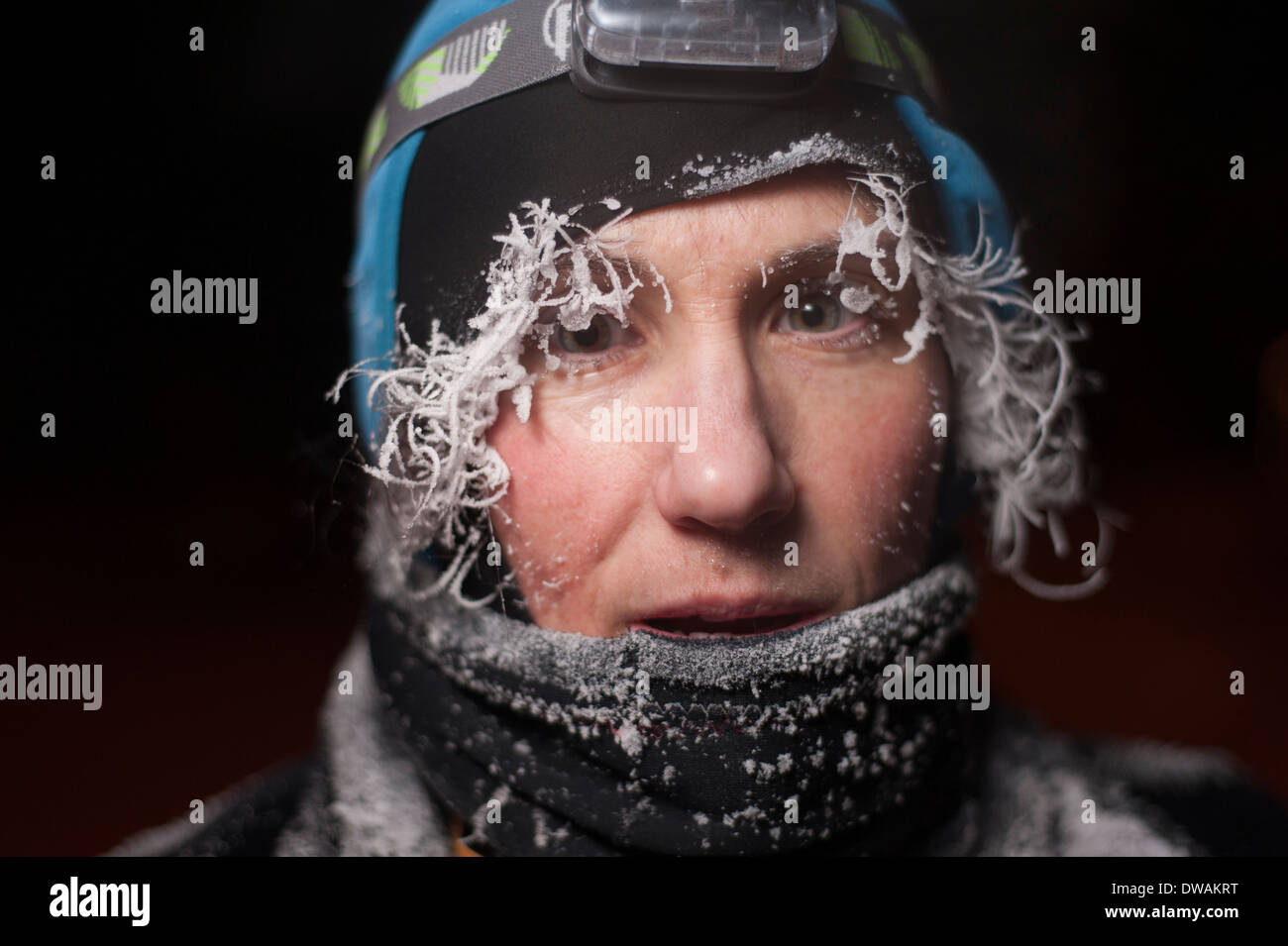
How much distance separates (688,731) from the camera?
100cm

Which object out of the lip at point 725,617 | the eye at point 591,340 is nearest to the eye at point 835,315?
the eye at point 591,340

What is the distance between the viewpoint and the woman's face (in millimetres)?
955

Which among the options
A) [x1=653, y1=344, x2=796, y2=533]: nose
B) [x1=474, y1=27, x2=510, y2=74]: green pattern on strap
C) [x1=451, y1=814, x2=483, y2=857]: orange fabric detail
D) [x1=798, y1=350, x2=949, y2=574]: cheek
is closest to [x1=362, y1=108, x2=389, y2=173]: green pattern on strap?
[x1=474, y1=27, x2=510, y2=74]: green pattern on strap

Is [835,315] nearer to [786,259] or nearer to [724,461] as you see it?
[786,259]

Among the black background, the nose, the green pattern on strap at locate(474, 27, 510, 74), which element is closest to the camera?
the nose

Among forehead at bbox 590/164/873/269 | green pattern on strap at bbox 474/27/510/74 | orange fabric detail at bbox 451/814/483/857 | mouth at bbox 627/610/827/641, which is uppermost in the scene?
green pattern on strap at bbox 474/27/510/74

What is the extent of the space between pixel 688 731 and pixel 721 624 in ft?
0.38

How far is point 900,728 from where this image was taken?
3.45 ft

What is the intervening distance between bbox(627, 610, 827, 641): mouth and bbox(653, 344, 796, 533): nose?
12 cm

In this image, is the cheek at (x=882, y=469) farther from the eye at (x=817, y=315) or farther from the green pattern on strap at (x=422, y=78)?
the green pattern on strap at (x=422, y=78)

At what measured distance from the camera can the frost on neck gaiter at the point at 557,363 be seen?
98 centimetres

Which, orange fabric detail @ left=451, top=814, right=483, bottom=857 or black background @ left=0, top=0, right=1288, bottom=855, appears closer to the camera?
orange fabric detail @ left=451, top=814, right=483, bottom=857

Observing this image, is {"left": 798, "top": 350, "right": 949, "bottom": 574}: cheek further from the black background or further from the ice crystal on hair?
the black background

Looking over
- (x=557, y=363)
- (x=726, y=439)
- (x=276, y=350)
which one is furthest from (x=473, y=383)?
(x=276, y=350)
